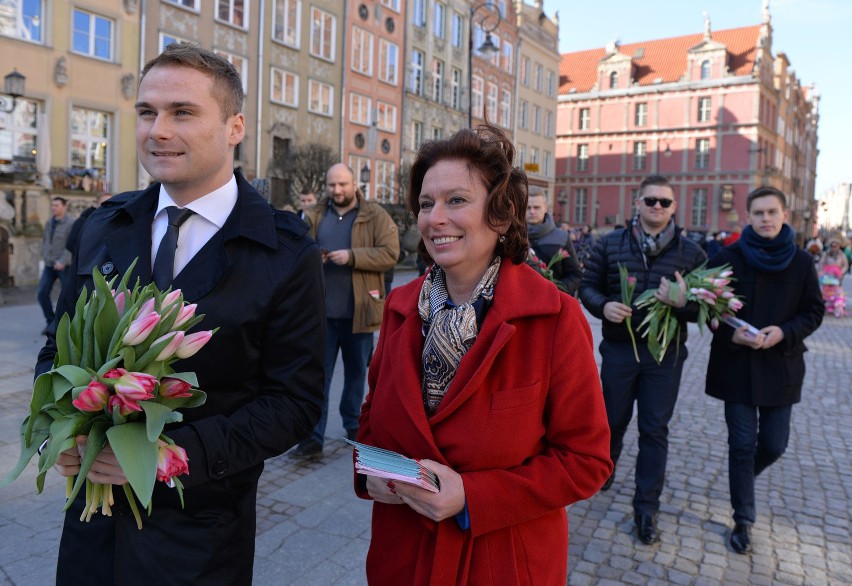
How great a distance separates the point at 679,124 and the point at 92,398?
63.3 meters

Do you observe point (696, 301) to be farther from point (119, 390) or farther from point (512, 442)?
point (119, 390)

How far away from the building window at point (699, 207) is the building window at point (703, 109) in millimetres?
5813

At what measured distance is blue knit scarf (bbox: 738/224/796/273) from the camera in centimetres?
433

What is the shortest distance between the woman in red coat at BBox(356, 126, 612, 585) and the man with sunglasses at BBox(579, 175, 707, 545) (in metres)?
2.51

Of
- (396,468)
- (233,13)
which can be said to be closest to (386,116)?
(233,13)

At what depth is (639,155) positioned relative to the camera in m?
61.2

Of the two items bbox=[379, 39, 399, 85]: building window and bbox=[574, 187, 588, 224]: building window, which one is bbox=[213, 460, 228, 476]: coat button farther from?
bbox=[574, 187, 588, 224]: building window

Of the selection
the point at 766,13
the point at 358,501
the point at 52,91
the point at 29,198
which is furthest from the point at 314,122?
the point at 766,13

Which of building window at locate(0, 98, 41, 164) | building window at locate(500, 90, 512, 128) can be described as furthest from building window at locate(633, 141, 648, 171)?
building window at locate(0, 98, 41, 164)

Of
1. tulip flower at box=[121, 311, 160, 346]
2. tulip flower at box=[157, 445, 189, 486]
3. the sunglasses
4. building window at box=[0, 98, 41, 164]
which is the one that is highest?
building window at box=[0, 98, 41, 164]

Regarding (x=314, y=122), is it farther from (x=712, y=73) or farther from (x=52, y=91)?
(x=712, y=73)

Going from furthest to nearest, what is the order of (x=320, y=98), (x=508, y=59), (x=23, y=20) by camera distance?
(x=508, y=59) < (x=320, y=98) < (x=23, y=20)

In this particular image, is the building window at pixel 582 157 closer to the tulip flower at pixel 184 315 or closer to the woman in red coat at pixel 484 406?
the woman in red coat at pixel 484 406

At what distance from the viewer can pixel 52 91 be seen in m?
19.0
